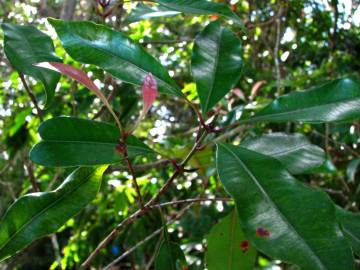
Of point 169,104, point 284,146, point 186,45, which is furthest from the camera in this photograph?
point 169,104

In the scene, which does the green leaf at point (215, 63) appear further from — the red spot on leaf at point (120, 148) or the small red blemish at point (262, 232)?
the small red blemish at point (262, 232)

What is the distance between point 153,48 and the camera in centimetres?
269

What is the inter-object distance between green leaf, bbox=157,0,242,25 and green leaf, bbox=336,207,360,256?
1.44 feet

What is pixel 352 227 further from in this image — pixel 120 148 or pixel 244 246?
pixel 120 148

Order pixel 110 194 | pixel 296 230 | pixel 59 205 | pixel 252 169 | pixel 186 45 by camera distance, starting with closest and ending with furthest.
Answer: pixel 296 230 → pixel 252 169 → pixel 59 205 → pixel 110 194 → pixel 186 45

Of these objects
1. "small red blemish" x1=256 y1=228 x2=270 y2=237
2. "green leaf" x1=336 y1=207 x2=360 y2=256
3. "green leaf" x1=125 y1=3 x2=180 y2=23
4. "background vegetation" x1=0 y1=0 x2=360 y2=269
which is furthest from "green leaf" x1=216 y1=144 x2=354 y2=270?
"background vegetation" x1=0 y1=0 x2=360 y2=269

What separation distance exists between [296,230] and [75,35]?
537 millimetres

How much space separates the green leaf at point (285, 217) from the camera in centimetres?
57

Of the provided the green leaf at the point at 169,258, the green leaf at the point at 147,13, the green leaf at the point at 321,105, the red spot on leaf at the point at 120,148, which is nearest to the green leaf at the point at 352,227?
the green leaf at the point at 321,105

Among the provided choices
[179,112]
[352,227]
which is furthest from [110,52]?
[179,112]

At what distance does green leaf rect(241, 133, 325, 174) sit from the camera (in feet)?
3.05

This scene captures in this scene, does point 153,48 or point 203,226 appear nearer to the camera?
point 203,226

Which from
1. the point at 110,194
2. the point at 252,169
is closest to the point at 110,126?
the point at 252,169

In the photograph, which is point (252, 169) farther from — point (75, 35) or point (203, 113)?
point (75, 35)
